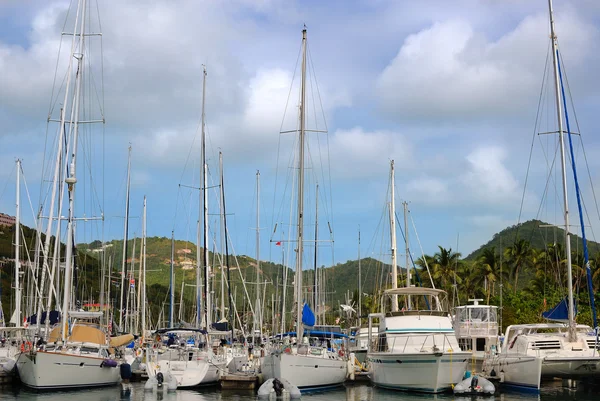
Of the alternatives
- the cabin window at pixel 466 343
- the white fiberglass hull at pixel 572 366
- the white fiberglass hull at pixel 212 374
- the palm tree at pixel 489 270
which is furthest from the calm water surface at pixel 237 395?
the palm tree at pixel 489 270

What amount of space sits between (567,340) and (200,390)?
1771cm

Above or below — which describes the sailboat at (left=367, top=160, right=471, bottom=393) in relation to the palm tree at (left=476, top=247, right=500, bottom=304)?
below

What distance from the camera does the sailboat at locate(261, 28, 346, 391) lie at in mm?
31922

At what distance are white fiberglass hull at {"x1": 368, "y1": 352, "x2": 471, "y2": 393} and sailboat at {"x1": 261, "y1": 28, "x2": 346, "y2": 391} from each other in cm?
328

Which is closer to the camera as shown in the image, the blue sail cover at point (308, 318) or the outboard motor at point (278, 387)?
the outboard motor at point (278, 387)

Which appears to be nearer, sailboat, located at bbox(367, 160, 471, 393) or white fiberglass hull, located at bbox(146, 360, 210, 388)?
sailboat, located at bbox(367, 160, 471, 393)

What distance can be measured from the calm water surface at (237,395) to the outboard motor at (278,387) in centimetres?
107

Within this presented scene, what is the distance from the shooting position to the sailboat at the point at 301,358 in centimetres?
3192

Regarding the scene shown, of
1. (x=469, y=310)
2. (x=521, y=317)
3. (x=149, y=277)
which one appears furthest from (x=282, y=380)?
(x=149, y=277)

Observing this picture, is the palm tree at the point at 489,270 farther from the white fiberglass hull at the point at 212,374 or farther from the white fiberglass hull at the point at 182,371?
the white fiberglass hull at the point at 182,371

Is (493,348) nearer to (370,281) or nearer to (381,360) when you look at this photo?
(381,360)

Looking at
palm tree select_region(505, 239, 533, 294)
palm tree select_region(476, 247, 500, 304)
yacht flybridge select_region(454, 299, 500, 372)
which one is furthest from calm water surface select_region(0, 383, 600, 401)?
palm tree select_region(505, 239, 533, 294)

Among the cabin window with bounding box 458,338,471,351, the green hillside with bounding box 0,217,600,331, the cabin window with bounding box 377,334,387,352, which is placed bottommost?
the cabin window with bounding box 458,338,471,351

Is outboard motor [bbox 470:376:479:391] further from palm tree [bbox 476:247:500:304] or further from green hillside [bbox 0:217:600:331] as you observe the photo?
palm tree [bbox 476:247:500:304]
